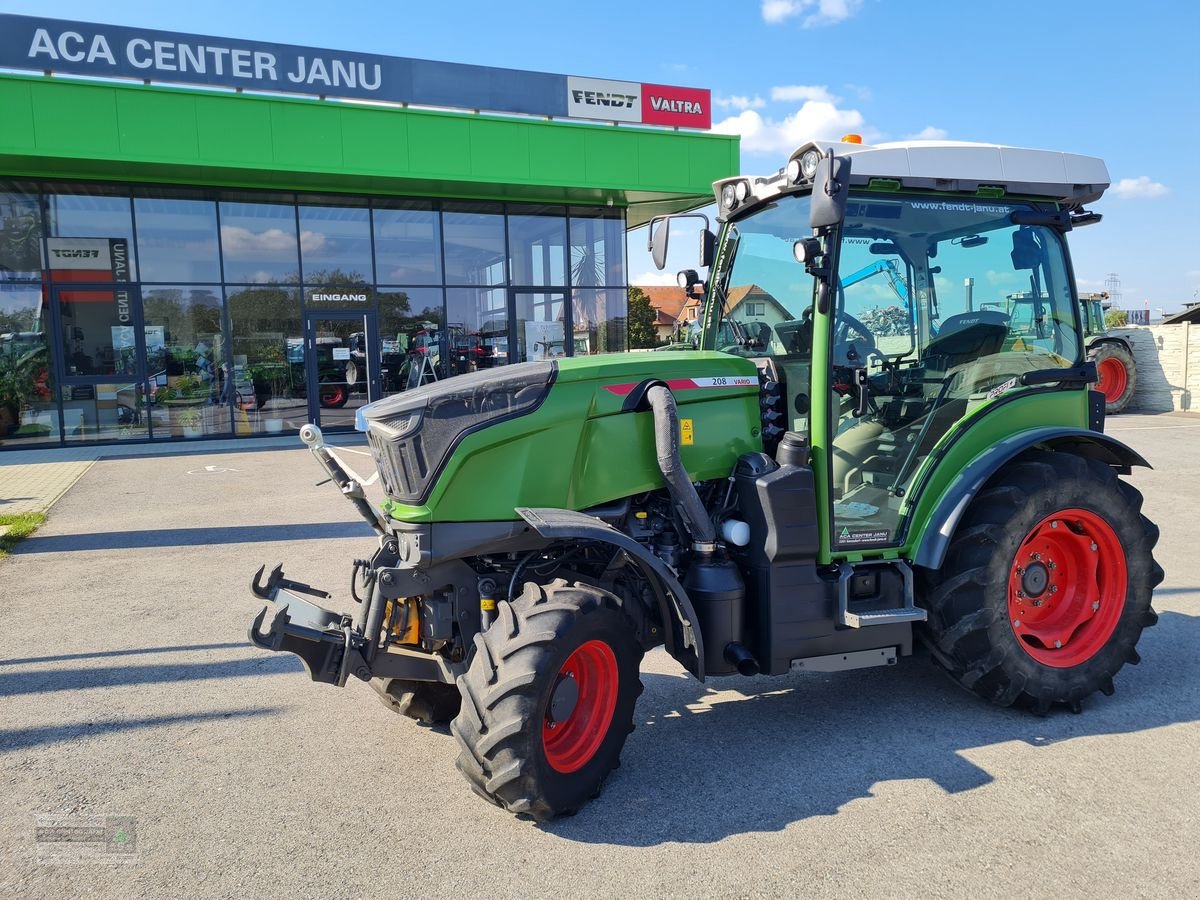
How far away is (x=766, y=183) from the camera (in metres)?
4.36

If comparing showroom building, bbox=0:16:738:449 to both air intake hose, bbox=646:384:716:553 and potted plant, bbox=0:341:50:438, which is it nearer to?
potted plant, bbox=0:341:50:438

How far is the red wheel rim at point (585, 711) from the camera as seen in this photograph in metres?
3.41

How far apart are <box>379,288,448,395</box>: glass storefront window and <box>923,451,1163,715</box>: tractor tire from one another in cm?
1449

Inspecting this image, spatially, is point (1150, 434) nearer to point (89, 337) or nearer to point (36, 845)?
point (36, 845)

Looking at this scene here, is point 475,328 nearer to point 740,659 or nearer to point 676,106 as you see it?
point 676,106

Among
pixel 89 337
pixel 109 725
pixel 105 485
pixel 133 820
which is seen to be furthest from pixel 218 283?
pixel 133 820

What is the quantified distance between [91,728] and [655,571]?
298 centimetres

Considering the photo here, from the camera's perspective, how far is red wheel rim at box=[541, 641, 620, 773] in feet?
11.2

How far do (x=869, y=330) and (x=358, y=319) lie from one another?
48.1ft

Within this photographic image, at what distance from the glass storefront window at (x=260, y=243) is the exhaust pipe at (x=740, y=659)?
49.9 ft

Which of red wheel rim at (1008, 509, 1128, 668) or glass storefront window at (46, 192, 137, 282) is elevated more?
glass storefront window at (46, 192, 137, 282)

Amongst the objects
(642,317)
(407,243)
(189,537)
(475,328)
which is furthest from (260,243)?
(642,317)

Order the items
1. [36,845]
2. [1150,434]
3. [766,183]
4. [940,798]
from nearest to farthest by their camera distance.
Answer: [36,845] < [940,798] < [766,183] < [1150,434]

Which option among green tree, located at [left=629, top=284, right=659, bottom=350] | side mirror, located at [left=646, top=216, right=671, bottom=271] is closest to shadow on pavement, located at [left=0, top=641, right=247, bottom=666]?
side mirror, located at [left=646, top=216, right=671, bottom=271]
